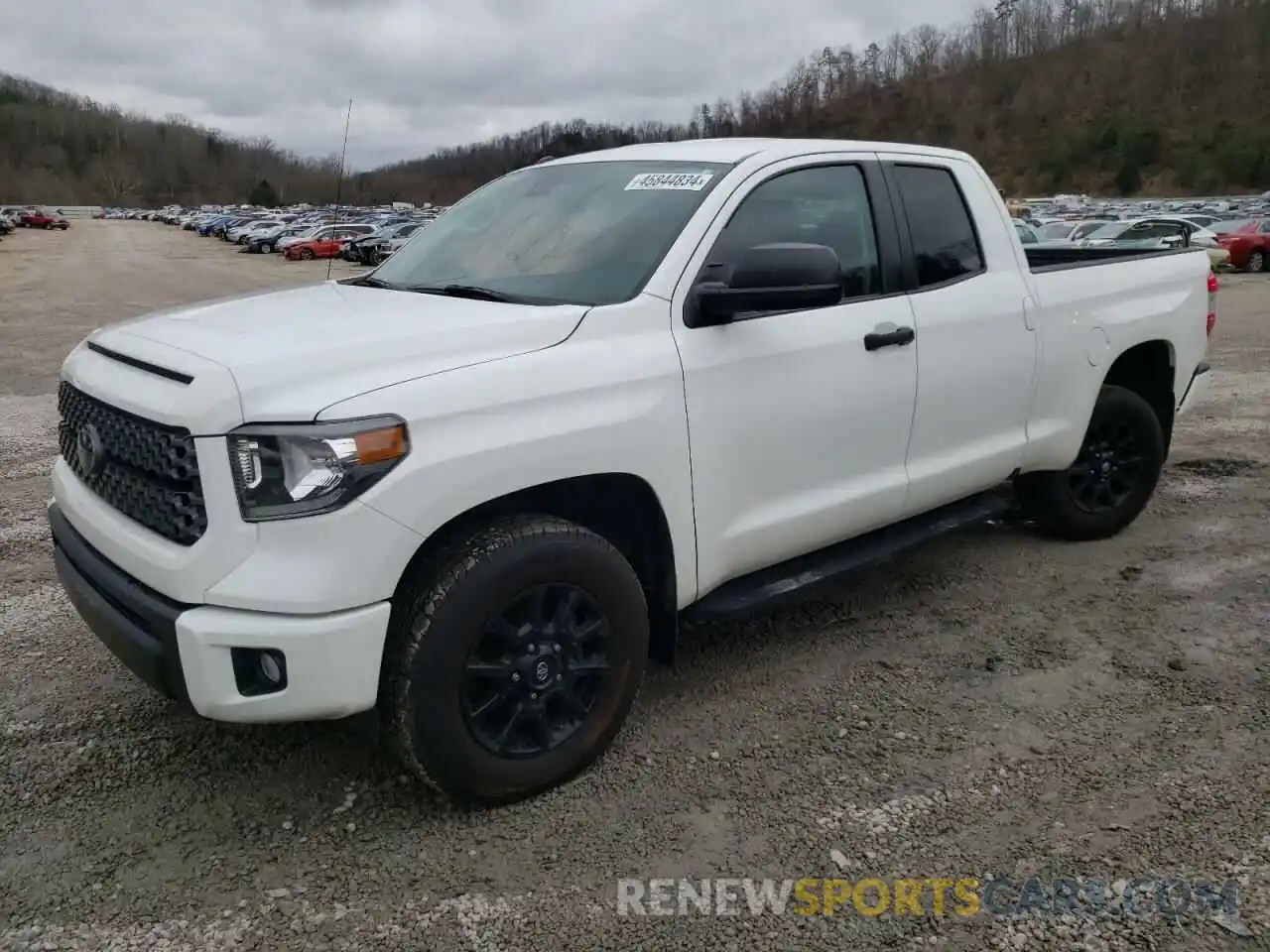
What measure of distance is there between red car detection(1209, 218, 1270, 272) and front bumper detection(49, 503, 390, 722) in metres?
28.5

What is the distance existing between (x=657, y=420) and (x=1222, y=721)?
86.1 inches

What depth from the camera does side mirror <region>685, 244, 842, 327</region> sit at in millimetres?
3150

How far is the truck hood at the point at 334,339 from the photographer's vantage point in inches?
103

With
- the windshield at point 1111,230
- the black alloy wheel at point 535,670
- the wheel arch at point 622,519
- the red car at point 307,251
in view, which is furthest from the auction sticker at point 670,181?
the red car at point 307,251

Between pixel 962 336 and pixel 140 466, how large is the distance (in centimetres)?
294

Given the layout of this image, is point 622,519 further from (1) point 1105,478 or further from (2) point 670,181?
(1) point 1105,478

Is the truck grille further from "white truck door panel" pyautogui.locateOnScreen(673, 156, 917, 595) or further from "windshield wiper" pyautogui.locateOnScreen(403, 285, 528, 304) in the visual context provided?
"white truck door panel" pyautogui.locateOnScreen(673, 156, 917, 595)

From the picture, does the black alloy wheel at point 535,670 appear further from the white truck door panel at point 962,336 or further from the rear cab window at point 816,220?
the white truck door panel at point 962,336

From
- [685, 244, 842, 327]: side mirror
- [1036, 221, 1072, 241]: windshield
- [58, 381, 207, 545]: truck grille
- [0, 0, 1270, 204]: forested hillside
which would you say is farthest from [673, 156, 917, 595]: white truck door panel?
[0, 0, 1270, 204]: forested hillside

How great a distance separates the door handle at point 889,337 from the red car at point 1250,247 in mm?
26382

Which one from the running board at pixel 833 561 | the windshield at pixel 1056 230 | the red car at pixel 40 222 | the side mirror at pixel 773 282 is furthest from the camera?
the red car at pixel 40 222

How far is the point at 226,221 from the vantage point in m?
70.5

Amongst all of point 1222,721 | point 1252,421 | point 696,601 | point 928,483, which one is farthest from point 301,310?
point 1252,421

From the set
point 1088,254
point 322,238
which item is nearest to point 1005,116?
point 322,238
